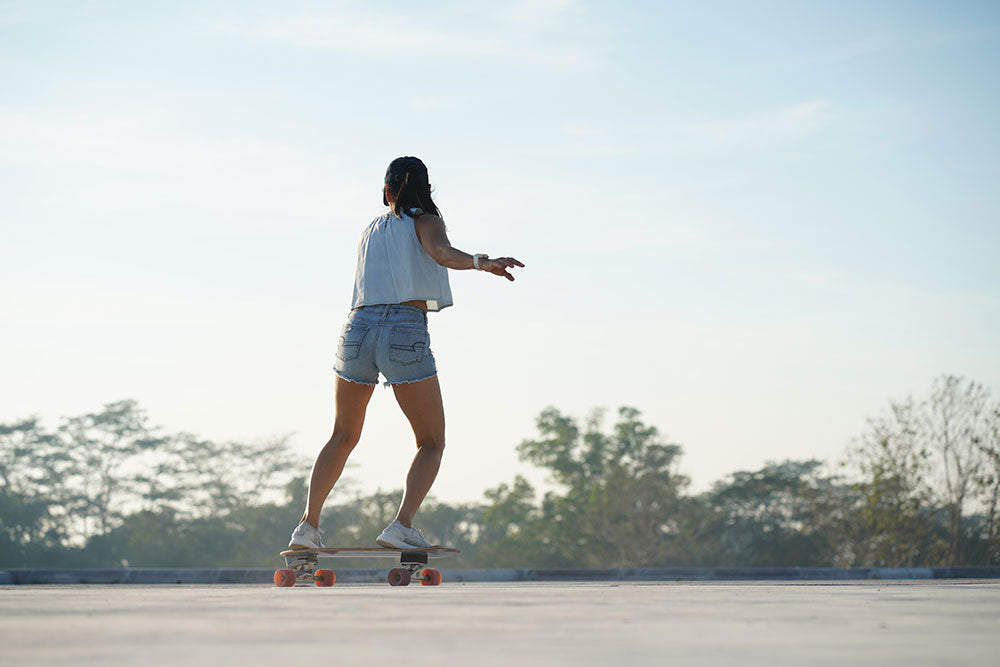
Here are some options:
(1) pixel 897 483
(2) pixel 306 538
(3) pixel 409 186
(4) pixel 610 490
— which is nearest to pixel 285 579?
(2) pixel 306 538

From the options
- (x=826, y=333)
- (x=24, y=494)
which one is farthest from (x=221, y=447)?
(x=826, y=333)

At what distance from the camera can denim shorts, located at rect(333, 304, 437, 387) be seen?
484cm

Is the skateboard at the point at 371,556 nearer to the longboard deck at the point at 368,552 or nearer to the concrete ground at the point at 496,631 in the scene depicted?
the longboard deck at the point at 368,552

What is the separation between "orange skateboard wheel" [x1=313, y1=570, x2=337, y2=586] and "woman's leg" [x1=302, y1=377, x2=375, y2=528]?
20 centimetres

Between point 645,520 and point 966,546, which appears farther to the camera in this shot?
point 645,520

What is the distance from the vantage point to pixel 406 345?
191 inches

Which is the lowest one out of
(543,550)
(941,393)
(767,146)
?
(543,550)

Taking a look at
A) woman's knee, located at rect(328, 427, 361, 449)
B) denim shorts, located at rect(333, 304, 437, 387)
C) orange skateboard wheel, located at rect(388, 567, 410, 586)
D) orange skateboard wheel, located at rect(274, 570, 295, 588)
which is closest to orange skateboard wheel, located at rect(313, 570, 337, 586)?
orange skateboard wheel, located at rect(274, 570, 295, 588)

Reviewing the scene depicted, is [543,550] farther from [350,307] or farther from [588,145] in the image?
[350,307]

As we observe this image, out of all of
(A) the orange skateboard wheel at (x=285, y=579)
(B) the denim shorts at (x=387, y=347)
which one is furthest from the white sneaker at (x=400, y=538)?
(B) the denim shorts at (x=387, y=347)

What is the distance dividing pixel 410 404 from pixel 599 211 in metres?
36.6

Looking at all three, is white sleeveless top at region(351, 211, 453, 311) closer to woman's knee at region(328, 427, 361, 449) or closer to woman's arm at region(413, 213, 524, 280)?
woman's arm at region(413, 213, 524, 280)

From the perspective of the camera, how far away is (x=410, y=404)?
4914 millimetres

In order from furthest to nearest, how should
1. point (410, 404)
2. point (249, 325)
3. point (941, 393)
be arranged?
point (249, 325) → point (941, 393) → point (410, 404)
